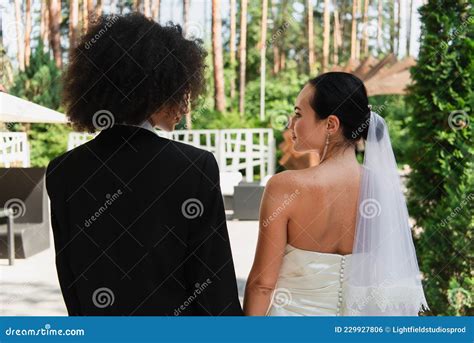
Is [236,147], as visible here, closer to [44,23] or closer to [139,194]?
[44,23]

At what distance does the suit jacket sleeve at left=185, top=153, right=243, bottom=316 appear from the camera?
4.03 feet

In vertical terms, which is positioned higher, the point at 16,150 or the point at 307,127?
the point at 307,127

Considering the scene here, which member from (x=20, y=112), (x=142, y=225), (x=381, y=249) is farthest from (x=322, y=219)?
(x=20, y=112)

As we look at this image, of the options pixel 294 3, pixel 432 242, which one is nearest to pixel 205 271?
pixel 432 242

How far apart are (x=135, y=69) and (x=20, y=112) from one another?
4990 millimetres

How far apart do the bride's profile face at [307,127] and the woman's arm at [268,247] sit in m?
0.11

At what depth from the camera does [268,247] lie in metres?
1.71

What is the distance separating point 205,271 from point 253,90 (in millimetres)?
20879

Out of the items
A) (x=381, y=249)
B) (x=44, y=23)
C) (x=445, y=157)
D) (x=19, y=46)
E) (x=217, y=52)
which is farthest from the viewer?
(x=44, y=23)

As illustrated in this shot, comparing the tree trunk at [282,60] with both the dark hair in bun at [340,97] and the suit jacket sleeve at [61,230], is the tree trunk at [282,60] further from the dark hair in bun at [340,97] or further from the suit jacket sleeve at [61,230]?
the suit jacket sleeve at [61,230]

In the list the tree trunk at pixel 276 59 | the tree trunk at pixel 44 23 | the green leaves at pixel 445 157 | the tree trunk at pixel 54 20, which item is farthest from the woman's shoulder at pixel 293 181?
the tree trunk at pixel 276 59

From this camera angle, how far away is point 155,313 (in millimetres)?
1270

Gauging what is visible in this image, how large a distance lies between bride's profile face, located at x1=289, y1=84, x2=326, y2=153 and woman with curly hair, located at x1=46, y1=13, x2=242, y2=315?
→ 0.43 metres

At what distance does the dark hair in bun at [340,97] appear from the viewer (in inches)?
66.5
